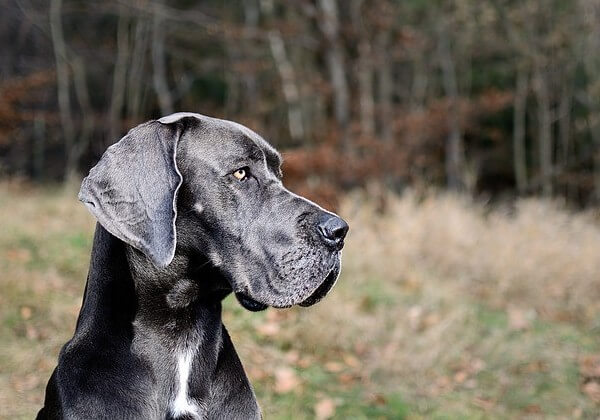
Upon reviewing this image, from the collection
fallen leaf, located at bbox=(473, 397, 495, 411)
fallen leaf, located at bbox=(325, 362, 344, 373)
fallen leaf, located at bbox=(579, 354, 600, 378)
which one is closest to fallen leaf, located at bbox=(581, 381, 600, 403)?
fallen leaf, located at bbox=(579, 354, 600, 378)

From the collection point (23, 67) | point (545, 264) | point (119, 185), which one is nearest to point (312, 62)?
point (23, 67)

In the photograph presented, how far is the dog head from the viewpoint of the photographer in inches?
108

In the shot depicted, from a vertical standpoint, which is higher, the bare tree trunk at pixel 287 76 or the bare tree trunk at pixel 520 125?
the bare tree trunk at pixel 287 76

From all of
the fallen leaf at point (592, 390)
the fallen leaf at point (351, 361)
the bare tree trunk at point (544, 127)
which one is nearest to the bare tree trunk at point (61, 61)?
the bare tree trunk at point (544, 127)

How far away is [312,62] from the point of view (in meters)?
17.8

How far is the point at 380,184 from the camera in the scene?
11789mm

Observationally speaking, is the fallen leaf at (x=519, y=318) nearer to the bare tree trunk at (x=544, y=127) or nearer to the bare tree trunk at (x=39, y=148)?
the bare tree trunk at (x=544, y=127)

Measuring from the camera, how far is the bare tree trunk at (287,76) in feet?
43.8

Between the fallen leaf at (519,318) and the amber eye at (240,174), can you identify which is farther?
the fallen leaf at (519,318)

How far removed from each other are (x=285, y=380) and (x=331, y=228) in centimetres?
332

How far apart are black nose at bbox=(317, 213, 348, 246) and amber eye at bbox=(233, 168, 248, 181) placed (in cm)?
34

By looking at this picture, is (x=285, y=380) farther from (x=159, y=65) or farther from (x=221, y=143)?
(x=159, y=65)

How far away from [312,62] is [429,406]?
42.1ft

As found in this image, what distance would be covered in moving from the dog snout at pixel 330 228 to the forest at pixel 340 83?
28.6 ft
